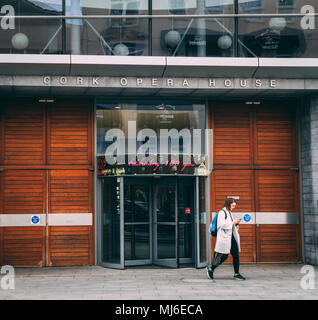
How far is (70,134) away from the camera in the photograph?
45.7ft

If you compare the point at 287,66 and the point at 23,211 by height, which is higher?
the point at 287,66

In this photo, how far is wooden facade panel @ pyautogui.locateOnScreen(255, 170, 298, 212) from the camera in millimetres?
14336

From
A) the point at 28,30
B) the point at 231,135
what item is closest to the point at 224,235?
the point at 231,135

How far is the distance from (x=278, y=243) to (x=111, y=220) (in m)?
4.51

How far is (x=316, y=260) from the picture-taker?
539 inches

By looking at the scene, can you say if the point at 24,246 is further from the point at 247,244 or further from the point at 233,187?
the point at 247,244

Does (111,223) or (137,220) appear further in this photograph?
(137,220)

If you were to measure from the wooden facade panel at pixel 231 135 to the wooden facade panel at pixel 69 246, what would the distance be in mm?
4018

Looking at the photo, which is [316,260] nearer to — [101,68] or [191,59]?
[191,59]

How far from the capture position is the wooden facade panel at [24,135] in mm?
13750

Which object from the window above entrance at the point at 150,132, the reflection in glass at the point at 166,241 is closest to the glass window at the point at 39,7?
the window above entrance at the point at 150,132

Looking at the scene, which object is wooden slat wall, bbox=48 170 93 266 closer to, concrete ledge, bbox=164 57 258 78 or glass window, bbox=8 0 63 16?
concrete ledge, bbox=164 57 258 78

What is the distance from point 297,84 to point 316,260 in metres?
4.48

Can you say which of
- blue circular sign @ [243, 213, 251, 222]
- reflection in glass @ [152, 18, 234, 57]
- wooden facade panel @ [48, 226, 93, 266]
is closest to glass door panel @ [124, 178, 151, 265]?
wooden facade panel @ [48, 226, 93, 266]
